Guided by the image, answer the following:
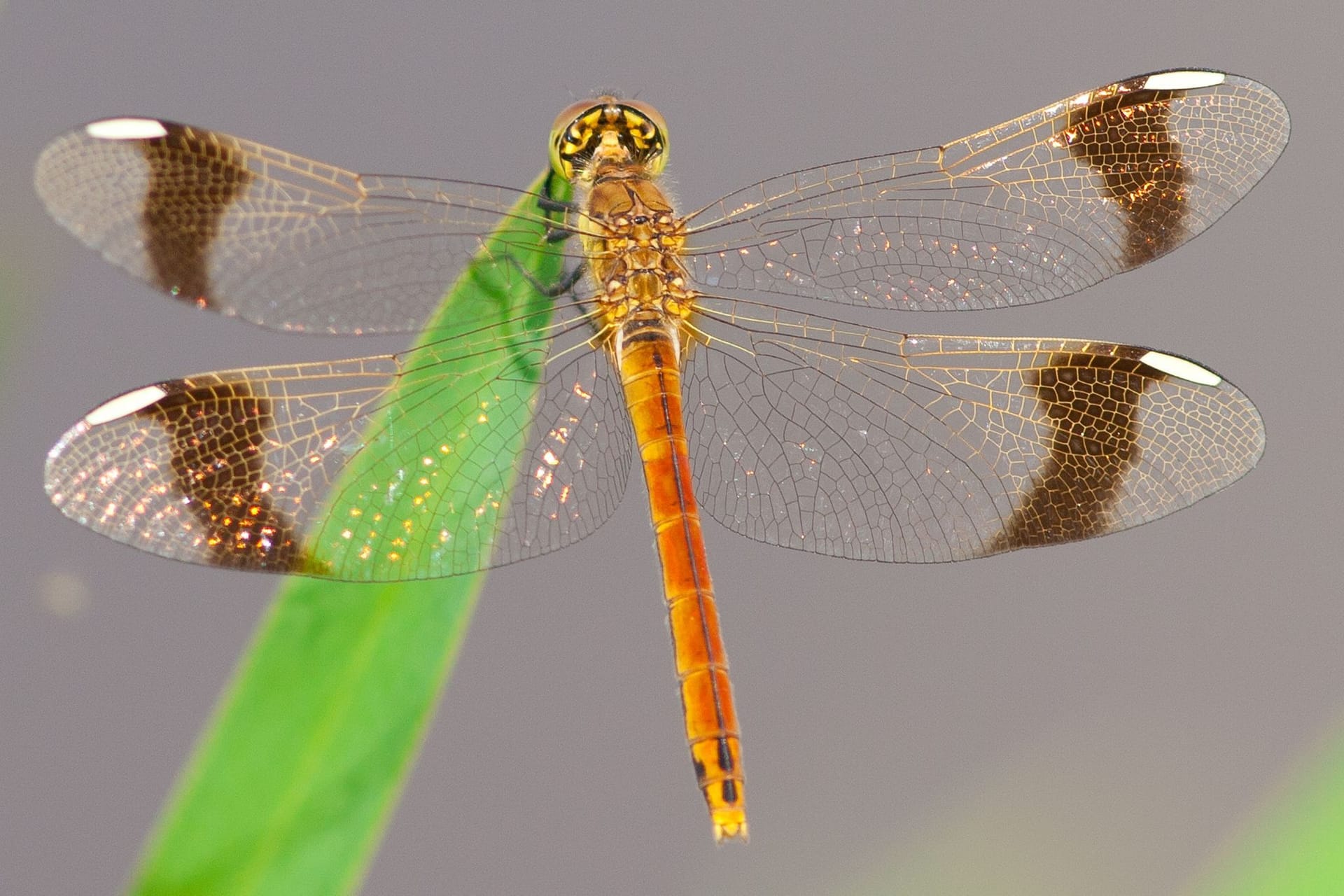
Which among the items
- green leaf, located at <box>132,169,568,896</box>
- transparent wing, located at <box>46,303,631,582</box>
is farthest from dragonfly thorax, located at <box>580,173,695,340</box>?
green leaf, located at <box>132,169,568,896</box>

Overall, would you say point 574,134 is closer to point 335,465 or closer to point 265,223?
point 265,223

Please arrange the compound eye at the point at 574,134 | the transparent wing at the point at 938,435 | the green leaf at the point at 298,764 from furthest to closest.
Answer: the compound eye at the point at 574,134 → the transparent wing at the point at 938,435 → the green leaf at the point at 298,764

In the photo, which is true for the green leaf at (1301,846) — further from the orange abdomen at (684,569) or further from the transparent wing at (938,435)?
the orange abdomen at (684,569)

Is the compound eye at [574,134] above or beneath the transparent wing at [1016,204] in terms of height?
above

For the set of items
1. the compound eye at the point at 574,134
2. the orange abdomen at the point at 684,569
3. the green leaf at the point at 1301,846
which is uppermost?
the compound eye at the point at 574,134

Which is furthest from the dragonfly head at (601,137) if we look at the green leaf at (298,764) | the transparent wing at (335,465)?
the green leaf at (298,764)

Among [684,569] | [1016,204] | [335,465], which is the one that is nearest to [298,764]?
[335,465]

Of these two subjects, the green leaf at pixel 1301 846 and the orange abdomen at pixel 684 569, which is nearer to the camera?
the orange abdomen at pixel 684 569
